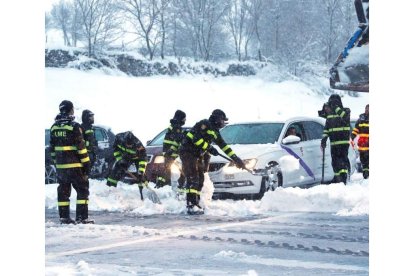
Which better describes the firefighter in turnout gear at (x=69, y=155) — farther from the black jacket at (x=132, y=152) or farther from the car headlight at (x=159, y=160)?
the car headlight at (x=159, y=160)

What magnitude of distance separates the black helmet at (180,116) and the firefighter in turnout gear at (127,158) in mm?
791

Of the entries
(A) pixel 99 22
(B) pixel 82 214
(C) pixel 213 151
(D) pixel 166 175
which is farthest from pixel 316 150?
(A) pixel 99 22

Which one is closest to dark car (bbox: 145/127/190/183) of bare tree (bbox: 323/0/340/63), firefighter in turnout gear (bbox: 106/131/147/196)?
firefighter in turnout gear (bbox: 106/131/147/196)

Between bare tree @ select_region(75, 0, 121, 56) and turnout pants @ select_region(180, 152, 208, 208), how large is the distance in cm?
215

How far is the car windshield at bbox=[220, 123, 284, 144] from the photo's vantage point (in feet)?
42.4

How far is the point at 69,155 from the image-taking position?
10672mm

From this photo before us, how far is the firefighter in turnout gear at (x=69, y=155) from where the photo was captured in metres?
10.6

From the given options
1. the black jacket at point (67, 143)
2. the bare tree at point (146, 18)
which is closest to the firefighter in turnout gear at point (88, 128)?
the black jacket at point (67, 143)

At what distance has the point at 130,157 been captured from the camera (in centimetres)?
1269

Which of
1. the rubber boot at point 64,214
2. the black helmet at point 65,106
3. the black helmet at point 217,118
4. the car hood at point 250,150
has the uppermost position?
the black helmet at point 65,106

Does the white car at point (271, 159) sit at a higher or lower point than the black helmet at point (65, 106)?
lower
